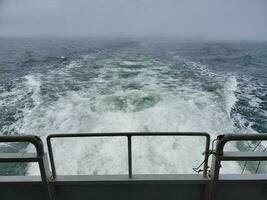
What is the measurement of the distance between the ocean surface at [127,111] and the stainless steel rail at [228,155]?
9.88 ft

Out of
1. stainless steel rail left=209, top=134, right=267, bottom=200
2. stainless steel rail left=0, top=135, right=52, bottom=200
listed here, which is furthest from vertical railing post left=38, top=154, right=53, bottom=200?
stainless steel rail left=209, top=134, right=267, bottom=200

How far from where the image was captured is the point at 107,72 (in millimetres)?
14539

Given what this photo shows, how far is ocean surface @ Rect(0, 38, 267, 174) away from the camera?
581 cm

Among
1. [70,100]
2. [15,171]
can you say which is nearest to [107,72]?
[70,100]

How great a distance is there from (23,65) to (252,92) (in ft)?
49.5

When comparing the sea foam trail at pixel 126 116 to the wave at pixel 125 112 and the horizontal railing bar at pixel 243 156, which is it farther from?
the horizontal railing bar at pixel 243 156

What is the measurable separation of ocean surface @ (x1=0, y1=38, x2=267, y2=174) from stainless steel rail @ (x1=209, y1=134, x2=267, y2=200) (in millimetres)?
3012

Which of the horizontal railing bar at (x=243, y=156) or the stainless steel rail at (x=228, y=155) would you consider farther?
the horizontal railing bar at (x=243, y=156)

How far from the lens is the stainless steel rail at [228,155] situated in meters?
2.17

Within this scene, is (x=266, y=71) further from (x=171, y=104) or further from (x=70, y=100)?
(x=70, y=100)

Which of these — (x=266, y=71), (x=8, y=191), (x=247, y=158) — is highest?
(x=247, y=158)

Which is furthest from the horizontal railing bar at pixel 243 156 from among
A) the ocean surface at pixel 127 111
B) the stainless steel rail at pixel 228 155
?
the ocean surface at pixel 127 111

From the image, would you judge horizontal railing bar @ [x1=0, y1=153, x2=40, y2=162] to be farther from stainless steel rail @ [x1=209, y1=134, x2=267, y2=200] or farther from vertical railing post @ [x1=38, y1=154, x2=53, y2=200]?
stainless steel rail @ [x1=209, y1=134, x2=267, y2=200]

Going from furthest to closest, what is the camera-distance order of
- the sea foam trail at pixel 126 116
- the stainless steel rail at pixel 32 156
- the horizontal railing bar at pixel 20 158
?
the sea foam trail at pixel 126 116 < the horizontal railing bar at pixel 20 158 < the stainless steel rail at pixel 32 156
